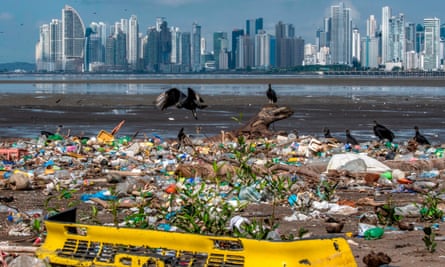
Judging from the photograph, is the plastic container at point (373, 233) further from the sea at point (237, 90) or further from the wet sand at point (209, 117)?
the sea at point (237, 90)

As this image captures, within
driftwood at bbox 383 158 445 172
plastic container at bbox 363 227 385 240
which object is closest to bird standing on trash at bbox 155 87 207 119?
driftwood at bbox 383 158 445 172

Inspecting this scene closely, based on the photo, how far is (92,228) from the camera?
17.3ft

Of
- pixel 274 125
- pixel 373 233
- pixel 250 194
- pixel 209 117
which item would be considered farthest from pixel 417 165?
pixel 209 117

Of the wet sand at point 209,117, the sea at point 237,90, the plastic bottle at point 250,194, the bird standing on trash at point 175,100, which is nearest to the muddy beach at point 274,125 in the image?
the wet sand at point 209,117

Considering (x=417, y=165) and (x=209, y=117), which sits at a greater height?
(x=209, y=117)

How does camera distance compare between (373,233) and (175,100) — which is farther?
(175,100)

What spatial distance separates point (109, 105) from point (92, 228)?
91.0 ft

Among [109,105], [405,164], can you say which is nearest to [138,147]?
[405,164]

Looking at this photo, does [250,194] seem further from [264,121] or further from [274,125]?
[274,125]

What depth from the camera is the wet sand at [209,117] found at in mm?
20516

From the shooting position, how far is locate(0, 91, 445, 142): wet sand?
67.3 feet

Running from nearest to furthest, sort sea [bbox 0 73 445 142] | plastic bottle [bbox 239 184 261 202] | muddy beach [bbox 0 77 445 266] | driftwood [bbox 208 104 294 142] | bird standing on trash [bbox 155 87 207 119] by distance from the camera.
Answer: muddy beach [bbox 0 77 445 266]
plastic bottle [bbox 239 184 261 202]
bird standing on trash [bbox 155 87 207 119]
driftwood [bbox 208 104 294 142]
sea [bbox 0 73 445 142]

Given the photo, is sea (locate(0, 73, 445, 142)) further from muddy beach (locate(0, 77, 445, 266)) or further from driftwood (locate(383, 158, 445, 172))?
driftwood (locate(383, 158, 445, 172))

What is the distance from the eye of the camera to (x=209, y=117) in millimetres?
25312
